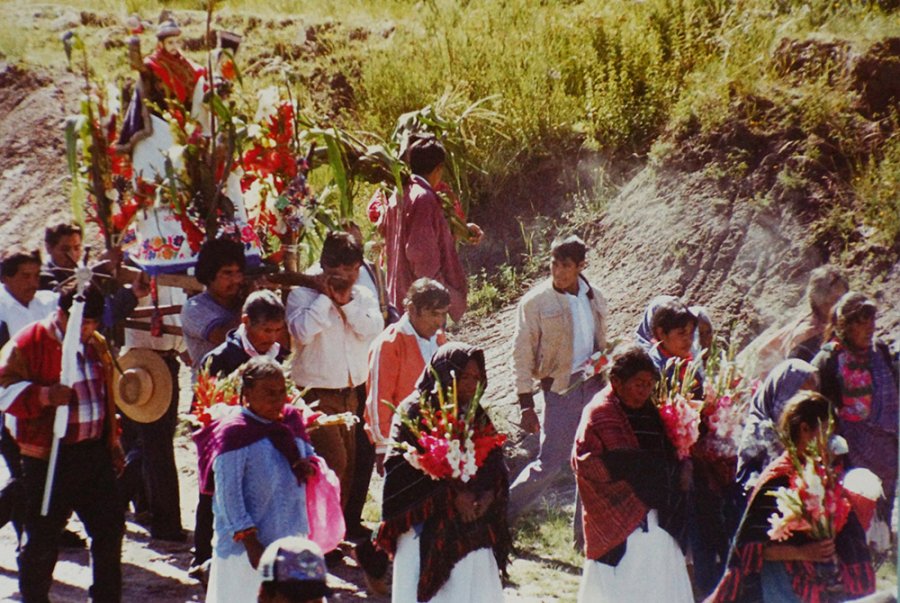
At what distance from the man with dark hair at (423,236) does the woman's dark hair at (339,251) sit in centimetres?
96

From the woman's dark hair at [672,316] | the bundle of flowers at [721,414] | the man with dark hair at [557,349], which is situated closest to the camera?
the bundle of flowers at [721,414]

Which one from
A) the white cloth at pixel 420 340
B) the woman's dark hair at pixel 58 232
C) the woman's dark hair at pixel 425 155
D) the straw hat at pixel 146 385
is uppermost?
the woman's dark hair at pixel 425 155

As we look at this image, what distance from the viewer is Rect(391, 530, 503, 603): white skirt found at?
6719mm

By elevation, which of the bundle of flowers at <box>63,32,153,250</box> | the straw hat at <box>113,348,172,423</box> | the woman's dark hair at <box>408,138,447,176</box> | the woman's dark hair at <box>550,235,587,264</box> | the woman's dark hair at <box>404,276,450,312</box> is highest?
the woman's dark hair at <box>408,138,447,176</box>

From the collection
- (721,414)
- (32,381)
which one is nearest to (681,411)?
(721,414)

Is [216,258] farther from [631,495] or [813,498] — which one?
[813,498]

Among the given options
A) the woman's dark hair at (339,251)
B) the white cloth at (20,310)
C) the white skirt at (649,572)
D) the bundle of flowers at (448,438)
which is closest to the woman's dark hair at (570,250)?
the woman's dark hair at (339,251)

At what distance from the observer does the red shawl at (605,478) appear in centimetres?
671

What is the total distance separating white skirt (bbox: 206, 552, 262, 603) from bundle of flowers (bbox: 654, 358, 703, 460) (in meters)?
2.02

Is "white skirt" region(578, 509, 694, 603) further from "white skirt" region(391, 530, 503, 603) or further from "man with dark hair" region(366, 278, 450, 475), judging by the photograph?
"man with dark hair" region(366, 278, 450, 475)

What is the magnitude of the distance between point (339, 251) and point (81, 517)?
1997 millimetres

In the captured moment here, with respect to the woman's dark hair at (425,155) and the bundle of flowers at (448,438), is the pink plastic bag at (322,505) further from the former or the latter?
the woman's dark hair at (425,155)

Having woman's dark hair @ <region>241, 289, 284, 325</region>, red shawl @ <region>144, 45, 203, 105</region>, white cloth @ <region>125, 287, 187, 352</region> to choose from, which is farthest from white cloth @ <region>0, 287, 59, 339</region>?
woman's dark hair @ <region>241, 289, 284, 325</region>

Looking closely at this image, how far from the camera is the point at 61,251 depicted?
8.80m
